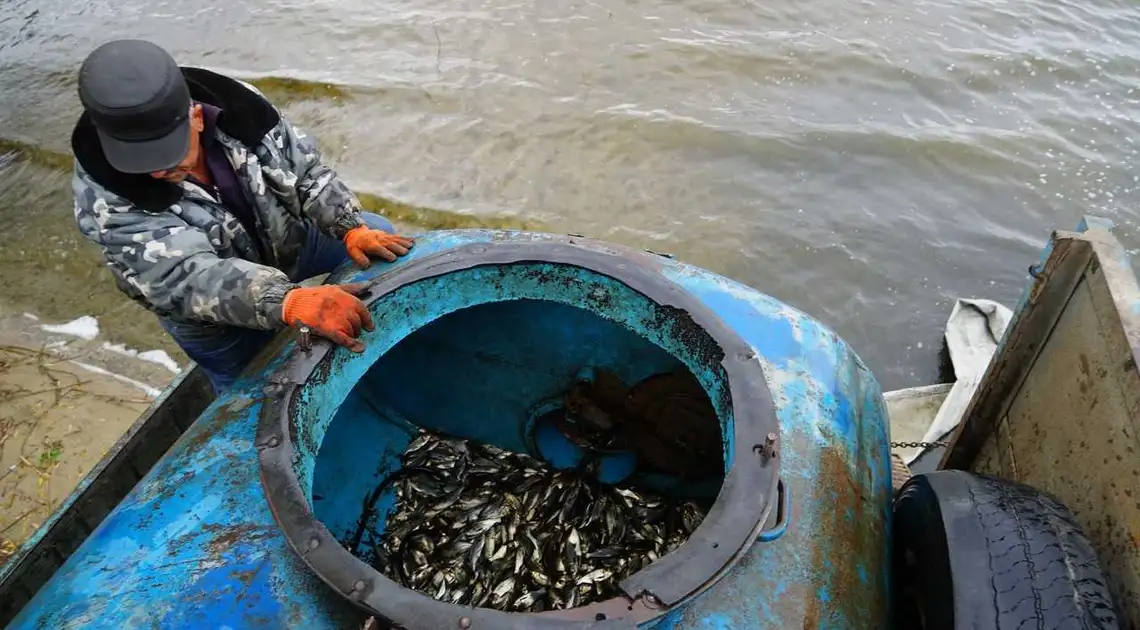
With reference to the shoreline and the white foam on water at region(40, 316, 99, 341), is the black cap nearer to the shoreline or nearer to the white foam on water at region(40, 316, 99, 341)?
the shoreline

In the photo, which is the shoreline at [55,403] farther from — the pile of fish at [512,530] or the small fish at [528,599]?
the small fish at [528,599]

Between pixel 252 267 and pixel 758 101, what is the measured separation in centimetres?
616

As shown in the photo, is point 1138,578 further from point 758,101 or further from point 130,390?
point 758,101

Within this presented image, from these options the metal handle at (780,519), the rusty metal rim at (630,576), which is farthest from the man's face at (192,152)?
the metal handle at (780,519)

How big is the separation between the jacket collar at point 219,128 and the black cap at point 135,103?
0.24ft

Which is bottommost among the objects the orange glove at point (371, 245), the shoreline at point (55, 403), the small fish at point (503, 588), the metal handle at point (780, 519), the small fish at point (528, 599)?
the small fish at point (528, 599)

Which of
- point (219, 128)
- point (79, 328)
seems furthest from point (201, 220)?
point (79, 328)

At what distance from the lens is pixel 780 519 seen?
204cm

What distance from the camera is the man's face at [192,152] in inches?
101

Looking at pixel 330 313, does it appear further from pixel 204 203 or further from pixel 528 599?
pixel 528 599

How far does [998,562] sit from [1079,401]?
26.0 inches

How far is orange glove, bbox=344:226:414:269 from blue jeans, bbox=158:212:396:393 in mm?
276

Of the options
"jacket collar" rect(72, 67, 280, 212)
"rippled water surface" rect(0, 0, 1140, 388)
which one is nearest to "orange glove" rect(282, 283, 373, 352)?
"jacket collar" rect(72, 67, 280, 212)

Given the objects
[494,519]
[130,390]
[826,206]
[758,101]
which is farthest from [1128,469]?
[758,101]
